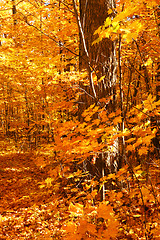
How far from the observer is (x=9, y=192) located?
5.45 meters

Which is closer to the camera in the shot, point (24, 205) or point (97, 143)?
point (97, 143)

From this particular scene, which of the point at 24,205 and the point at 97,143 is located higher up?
the point at 97,143

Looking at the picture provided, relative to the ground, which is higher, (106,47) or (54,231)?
(106,47)

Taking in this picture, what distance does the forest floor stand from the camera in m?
3.80

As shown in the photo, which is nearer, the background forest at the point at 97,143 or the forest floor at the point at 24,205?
the background forest at the point at 97,143

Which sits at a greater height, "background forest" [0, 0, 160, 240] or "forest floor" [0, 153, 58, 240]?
"background forest" [0, 0, 160, 240]

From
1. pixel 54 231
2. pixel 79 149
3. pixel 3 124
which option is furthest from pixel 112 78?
pixel 3 124

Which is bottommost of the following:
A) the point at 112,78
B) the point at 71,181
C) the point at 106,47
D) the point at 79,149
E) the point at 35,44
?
the point at 71,181

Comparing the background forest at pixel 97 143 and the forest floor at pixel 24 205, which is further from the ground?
the background forest at pixel 97 143

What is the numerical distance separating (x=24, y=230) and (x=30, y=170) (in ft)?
10.7

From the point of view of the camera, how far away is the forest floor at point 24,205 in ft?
12.5

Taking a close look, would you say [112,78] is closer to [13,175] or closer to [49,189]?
[49,189]

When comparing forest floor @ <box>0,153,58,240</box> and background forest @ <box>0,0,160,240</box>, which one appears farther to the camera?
forest floor @ <box>0,153,58,240</box>

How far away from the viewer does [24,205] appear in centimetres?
477
